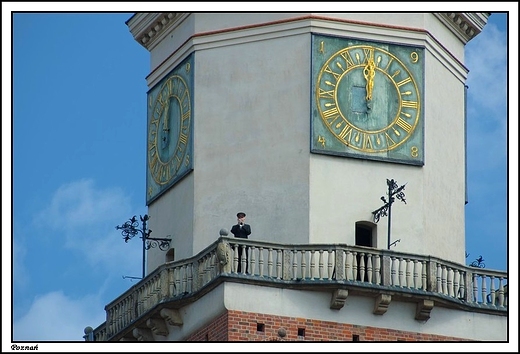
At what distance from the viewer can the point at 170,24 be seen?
5897 centimetres

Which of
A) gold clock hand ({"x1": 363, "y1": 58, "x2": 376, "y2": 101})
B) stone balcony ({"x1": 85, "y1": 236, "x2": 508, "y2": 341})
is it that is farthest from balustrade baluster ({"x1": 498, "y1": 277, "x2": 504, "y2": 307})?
gold clock hand ({"x1": 363, "y1": 58, "x2": 376, "y2": 101})

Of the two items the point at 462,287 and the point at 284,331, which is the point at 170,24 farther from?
the point at 462,287

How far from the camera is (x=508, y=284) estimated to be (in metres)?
55.4

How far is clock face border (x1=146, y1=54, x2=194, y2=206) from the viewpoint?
189 ft

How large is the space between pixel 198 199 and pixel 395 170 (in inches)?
118

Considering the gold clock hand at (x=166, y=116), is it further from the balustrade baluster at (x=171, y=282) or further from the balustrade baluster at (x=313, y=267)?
the balustrade baluster at (x=313, y=267)

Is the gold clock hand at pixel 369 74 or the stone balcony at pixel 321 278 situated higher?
the gold clock hand at pixel 369 74

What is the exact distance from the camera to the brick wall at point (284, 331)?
54656mm

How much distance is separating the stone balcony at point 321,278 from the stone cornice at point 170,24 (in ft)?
14.1

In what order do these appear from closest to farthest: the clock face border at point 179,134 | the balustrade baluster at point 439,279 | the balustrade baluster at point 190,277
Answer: the balustrade baluster at point 190,277 < the balustrade baluster at point 439,279 < the clock face border at point 179,134

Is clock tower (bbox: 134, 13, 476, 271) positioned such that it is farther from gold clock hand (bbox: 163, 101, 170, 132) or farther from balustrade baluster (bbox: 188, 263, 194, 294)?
balustrade baluster (bbox: 188, 263, 194, 294)

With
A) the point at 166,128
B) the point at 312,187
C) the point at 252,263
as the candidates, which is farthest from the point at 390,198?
the point at 166,128

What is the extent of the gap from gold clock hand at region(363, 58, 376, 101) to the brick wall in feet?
12.3

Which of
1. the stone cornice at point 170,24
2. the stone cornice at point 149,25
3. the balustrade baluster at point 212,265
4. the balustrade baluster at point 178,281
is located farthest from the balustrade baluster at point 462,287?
the stone cornice at point 149,25
